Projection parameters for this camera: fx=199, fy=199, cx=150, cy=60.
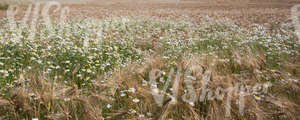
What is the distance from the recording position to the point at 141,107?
6.39ft

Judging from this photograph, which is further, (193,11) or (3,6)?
(193,11)

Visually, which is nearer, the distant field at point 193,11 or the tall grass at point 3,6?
the distant field at point 193,11

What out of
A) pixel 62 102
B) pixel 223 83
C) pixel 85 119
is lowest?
pixel 85 119

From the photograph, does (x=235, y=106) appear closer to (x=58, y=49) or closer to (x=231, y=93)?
(x=231, y=93)

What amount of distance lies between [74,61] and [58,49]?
687 millimetres

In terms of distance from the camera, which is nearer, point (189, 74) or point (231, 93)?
point (231, 93)

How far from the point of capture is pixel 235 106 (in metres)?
1.84

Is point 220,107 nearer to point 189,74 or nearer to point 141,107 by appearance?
point 189,74

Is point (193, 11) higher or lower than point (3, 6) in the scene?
lower

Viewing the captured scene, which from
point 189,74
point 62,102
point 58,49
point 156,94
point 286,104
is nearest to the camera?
point 286,104

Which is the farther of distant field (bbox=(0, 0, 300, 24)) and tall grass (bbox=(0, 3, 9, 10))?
tall grass (bbox=(0, 3, 9, 10))

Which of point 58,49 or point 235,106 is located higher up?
point 58,49

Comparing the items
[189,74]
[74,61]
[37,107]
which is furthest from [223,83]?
[74,61]

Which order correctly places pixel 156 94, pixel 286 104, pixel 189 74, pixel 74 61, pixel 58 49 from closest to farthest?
pixel 286 104, pixel 156 94, pixel 189 74, pixel 74 61, pixel 58 49
